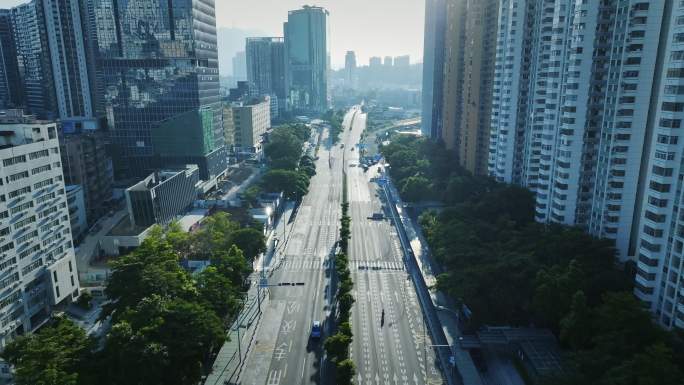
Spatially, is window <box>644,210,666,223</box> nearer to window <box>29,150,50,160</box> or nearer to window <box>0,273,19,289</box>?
window <box>0,273,19,289</box>

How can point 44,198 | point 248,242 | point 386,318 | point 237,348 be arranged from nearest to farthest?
point 237,348 < point 44,198 < point 386,318 < point 248,242

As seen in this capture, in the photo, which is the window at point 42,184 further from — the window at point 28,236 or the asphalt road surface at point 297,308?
the asphalt road surface at point 297,308


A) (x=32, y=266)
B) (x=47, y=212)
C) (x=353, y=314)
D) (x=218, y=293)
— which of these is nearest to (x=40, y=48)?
(x=47, y=212)

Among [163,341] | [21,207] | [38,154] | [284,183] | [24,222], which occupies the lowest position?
[163,341]

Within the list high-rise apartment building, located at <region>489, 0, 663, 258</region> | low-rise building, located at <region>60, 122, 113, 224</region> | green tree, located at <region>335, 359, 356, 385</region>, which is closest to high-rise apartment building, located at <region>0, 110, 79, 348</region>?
low-rise building, located at <region>60, 122, 113, 224</region>

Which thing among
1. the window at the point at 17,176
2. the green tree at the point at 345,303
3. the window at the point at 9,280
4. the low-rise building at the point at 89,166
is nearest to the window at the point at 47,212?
the window at the point at 17,176

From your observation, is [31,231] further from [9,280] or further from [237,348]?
[237,348]
